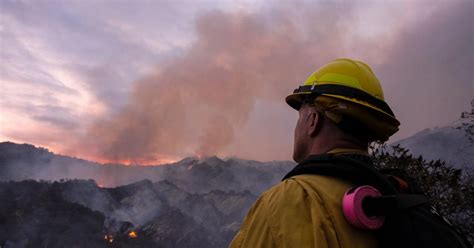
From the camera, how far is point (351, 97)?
196 cm

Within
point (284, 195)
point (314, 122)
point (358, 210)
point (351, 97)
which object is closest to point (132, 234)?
point (314, 122)

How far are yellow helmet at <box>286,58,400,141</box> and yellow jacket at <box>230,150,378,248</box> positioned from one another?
46cm

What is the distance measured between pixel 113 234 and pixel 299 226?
4600 inches

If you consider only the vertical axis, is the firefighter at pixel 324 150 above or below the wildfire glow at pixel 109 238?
above

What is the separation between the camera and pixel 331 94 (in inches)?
78.5

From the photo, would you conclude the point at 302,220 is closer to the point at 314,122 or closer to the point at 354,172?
the point at 354,172

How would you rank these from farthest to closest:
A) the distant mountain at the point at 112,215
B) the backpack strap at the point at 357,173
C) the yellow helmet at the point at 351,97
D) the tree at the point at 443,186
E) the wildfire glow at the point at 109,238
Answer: the wildfire glow at the point at 109,238 < the distant mountain at the point at 112,215 < the tree at the point at 443,186 < the yellow helmet at the point at 351,97 < the backpack strap at the point at 357,173

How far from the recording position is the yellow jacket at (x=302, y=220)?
4.81 ft

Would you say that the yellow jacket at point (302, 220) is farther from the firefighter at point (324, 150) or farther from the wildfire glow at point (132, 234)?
the wildfire glow at point (132, 234)

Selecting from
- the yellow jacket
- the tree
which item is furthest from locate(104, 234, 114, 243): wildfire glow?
the yellow jacket

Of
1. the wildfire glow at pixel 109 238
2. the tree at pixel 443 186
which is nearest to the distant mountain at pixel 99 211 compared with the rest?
the wildfire glow at pixel 109 238

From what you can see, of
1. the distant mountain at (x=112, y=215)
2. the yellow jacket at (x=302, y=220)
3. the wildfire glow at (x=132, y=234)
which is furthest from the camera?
the wildfire glow at (x=132, y=234)

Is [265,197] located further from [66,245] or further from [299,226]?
[66,245]

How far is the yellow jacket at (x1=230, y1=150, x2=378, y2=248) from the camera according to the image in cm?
147
